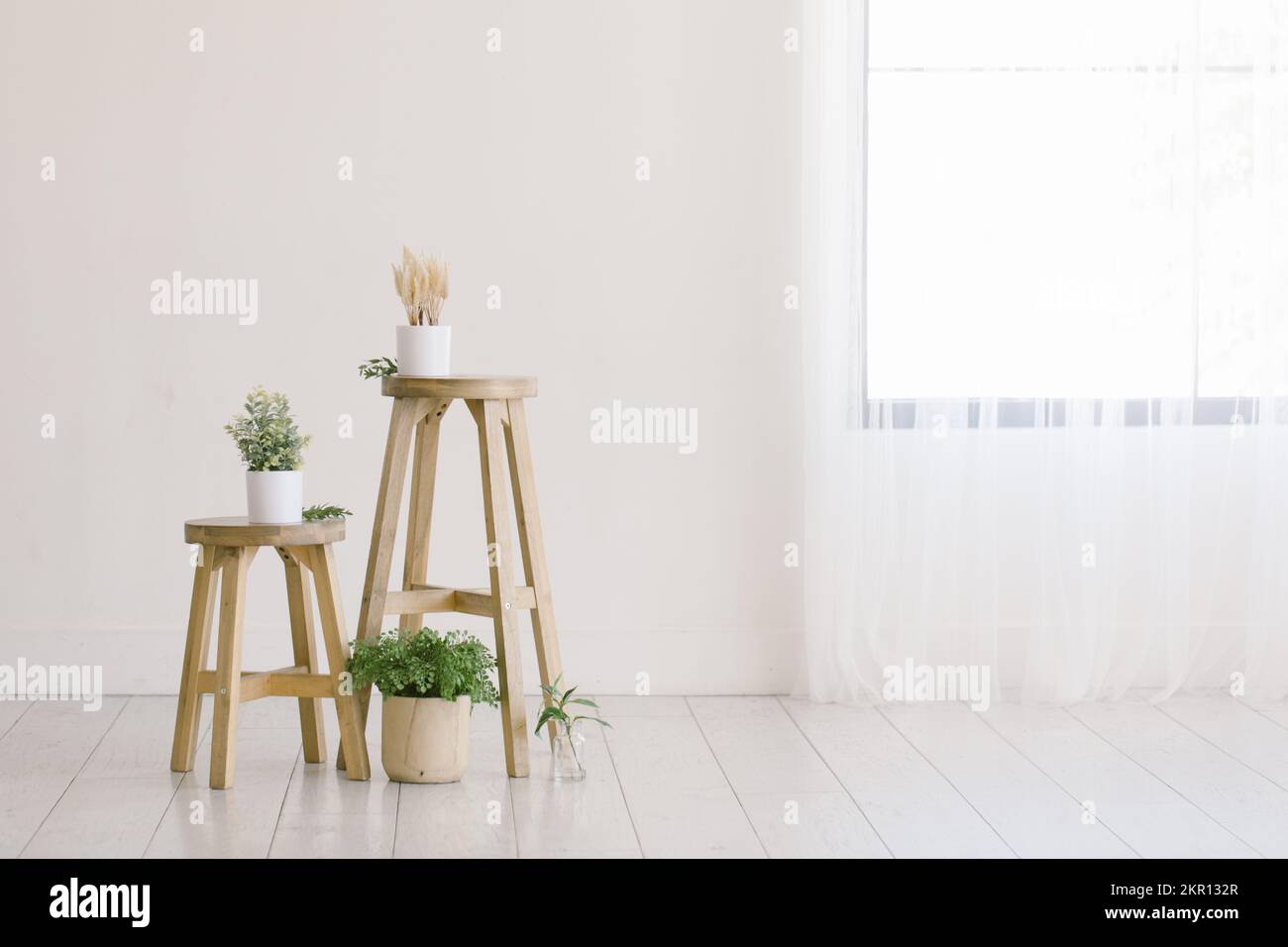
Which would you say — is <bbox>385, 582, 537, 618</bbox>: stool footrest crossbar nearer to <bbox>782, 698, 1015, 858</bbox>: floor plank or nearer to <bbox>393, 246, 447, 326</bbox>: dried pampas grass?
<bbox>393, 246, 447, 326</bbox>: dried pampas grass

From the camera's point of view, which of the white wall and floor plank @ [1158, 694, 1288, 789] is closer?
floor plank @ [1158, 694, 1288, 789]

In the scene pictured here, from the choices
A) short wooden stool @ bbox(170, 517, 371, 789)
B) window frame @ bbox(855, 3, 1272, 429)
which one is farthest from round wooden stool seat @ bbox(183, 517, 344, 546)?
window frame @ bbox(855, 3, 1272, 429)

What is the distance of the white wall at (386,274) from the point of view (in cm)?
377

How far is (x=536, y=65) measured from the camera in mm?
3812

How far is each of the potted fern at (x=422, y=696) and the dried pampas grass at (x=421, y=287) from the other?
0.65 metres

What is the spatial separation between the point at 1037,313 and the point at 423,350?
5.45ft

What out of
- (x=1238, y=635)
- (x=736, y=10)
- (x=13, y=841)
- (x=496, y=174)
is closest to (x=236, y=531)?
(x=13, y=841)

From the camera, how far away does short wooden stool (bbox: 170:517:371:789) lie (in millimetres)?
2959

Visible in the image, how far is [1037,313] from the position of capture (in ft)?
12.6

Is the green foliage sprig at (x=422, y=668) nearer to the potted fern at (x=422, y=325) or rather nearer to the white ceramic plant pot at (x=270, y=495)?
the white ceramic plant pot at (x=270, y=495)

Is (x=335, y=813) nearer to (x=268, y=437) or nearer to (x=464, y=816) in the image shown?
(x=464, y=816)

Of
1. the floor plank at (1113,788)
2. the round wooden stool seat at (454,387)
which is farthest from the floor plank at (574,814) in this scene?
the floor plank at (1113,788)

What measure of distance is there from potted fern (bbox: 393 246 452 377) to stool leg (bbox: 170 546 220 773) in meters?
0.55
